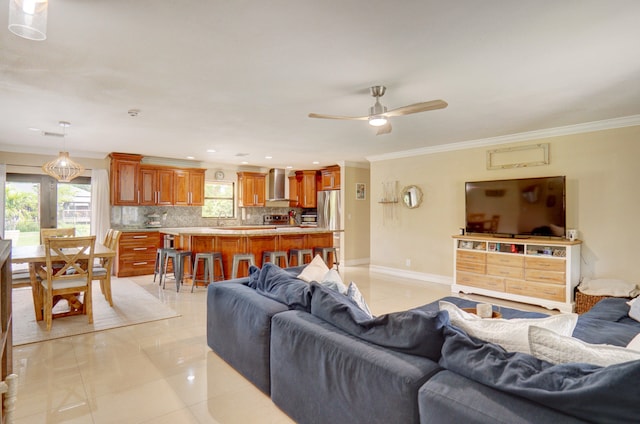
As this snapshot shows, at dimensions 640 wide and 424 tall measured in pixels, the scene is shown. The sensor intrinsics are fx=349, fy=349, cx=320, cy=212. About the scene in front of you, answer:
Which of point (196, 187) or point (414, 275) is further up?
point (196, 187)

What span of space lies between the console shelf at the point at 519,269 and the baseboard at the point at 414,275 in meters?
0.54

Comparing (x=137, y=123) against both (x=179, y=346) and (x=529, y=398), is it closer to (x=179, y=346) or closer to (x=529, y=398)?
(x=179, y=346)

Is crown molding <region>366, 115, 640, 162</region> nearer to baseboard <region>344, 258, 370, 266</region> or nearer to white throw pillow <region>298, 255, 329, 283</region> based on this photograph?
baseboard <region>344, 258, 370, 266</region>

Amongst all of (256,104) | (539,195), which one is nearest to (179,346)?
(256,104)

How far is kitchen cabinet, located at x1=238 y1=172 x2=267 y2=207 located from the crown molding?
3.48 m

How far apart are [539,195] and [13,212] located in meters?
8.71

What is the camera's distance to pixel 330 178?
9.04 metres

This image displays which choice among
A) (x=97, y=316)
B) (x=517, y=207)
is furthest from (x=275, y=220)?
(x=517, y=207)

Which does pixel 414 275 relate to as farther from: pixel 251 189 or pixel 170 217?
pixel 170 217

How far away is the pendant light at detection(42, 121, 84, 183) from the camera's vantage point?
493 centimetres

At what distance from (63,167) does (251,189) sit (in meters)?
4.22

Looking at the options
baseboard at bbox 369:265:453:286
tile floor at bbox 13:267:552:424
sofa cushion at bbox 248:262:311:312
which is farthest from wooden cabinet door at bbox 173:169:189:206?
sofa cushion at bbox 248:262:311:312

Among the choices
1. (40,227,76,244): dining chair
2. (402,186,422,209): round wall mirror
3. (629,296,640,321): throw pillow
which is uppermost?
(402,186,422,209): round wall mirror

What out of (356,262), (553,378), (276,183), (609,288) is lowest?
(356,262)
